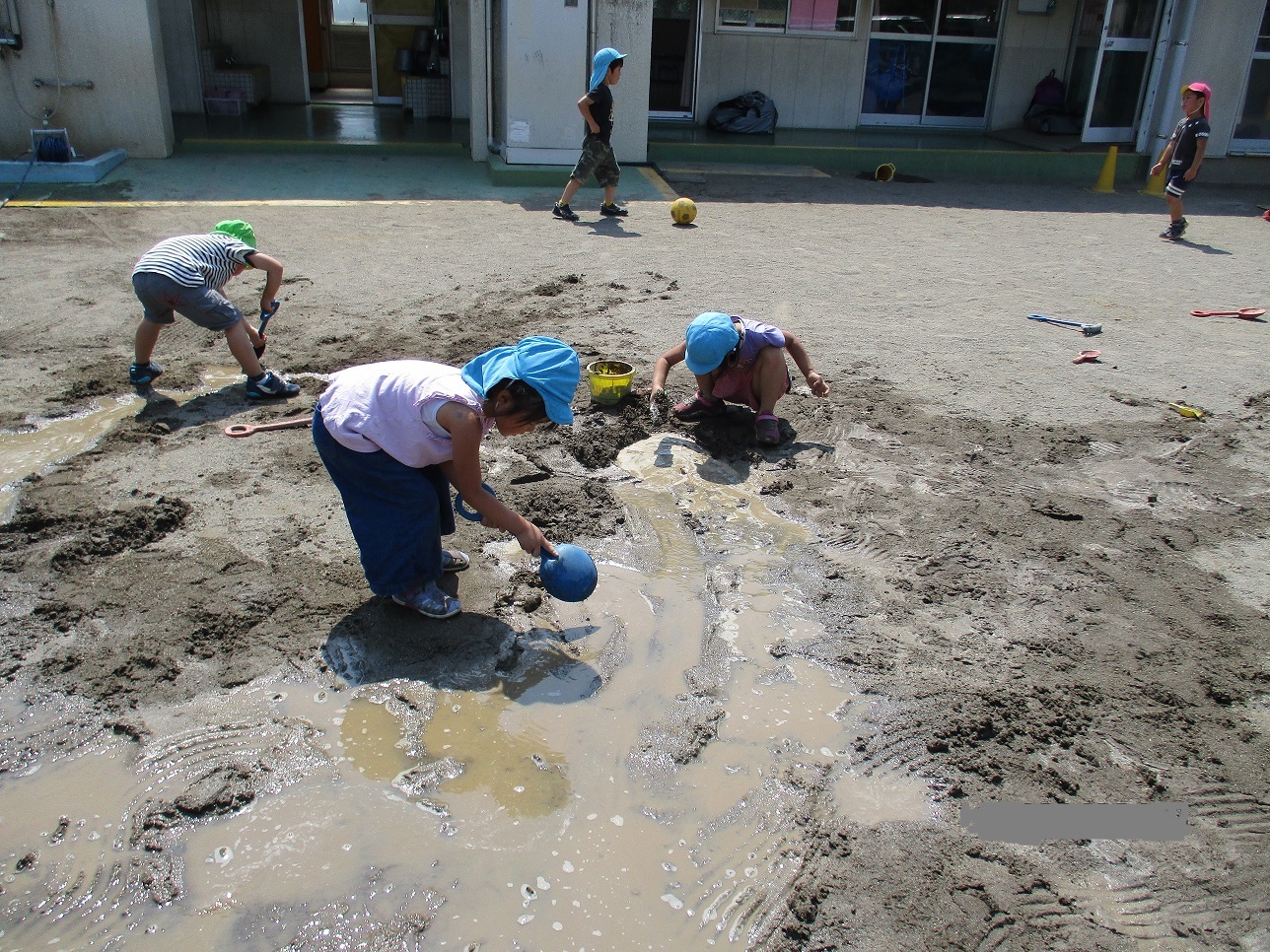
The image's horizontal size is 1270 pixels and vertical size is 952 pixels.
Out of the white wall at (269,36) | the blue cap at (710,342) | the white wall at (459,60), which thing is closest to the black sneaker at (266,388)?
the blue cap at (710,342)

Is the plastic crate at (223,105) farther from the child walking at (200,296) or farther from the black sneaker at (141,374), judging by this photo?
the black sneaker at (141,374)

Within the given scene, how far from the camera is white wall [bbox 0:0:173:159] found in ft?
35.2

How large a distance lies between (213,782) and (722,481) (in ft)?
8.91

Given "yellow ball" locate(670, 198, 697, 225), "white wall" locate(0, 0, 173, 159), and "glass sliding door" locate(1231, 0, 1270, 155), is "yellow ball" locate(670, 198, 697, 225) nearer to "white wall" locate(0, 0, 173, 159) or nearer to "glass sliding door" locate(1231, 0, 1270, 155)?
"white wall" locate(0, 0, 173, 159)

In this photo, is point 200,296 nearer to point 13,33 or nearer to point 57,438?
Result: point 57,438

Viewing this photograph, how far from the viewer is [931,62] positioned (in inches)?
615

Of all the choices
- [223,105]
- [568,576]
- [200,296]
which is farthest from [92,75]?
[568,576]

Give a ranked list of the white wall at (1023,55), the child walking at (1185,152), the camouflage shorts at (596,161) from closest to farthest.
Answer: the camouflage shorts at (596,161)
the child walking at (1185,152)
the white wall at (1023,55)

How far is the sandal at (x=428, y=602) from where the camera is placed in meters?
3.63

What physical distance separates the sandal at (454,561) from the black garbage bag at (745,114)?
12.4 metres

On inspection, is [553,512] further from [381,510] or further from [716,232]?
[716,232]

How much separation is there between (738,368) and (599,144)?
5.60m

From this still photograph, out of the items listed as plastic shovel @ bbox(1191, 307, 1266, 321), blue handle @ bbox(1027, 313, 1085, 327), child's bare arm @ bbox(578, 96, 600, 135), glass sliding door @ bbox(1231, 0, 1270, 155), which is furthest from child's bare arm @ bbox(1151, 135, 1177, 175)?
child's bare arm @ bbox(578, 96, 600, 135)

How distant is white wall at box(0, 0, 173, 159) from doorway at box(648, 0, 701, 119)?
6860mm
